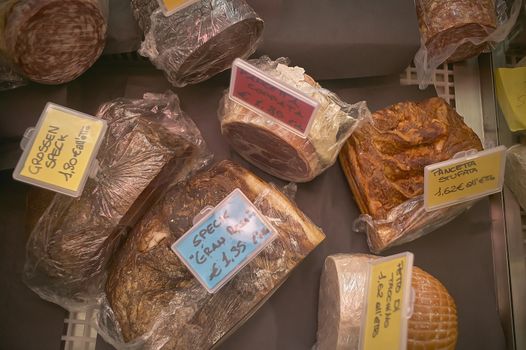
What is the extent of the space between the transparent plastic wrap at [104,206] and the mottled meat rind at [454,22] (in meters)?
0.96

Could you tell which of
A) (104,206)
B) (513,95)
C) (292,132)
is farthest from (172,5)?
(513,95)

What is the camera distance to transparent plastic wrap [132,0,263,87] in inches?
57.1

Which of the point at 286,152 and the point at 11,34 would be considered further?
the point at 286,152

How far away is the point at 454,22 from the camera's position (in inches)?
66.1

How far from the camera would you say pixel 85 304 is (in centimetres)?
152

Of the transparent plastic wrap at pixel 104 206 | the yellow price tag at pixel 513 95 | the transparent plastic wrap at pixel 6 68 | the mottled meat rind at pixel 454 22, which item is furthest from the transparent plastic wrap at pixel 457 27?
the transparent plastic wrap at pixel 6 68

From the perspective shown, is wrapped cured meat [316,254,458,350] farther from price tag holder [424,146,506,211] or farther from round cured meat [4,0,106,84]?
round cured meat [4,0,106,84]

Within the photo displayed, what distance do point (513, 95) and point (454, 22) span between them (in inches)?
14.9

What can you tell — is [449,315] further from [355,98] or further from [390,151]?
[355,98]

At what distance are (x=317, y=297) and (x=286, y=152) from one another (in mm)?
542

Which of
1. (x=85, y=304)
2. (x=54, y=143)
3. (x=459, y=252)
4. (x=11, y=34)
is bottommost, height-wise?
(x=459, y=252)

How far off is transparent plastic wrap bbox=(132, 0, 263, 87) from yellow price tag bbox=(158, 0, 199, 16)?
15 mm

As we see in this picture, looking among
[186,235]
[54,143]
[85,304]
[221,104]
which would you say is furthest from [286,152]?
[85,304]

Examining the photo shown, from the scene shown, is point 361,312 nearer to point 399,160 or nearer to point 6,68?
point 399,160
